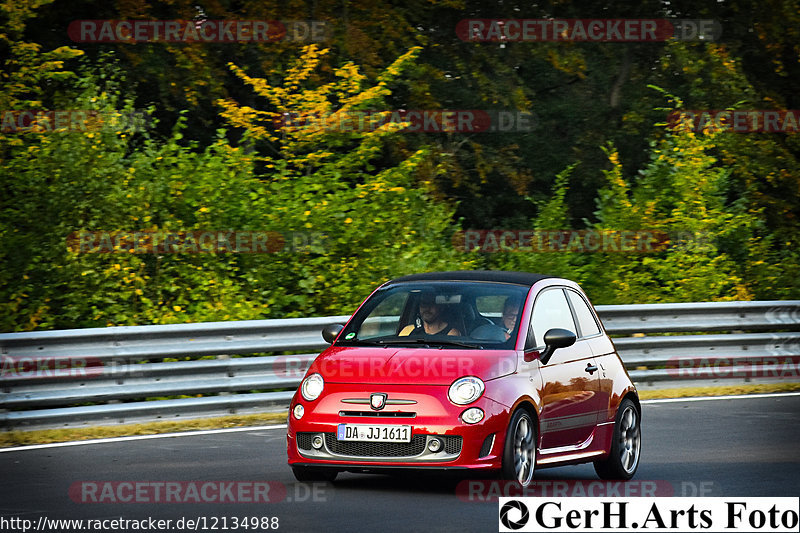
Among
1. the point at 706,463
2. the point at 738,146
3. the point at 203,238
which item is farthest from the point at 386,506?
the point at 738,146

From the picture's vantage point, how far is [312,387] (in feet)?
31.3

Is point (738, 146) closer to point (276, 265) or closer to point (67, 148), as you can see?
point (276, 265)

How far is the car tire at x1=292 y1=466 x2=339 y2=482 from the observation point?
9531 mm

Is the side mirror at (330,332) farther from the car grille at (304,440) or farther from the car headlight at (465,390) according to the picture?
the car headlight at (465,390)

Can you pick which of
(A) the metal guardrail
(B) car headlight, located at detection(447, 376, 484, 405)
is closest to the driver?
(B) car headlight, located at detection(447, 376, 484, 405)

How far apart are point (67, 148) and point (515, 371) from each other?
32.3 feet

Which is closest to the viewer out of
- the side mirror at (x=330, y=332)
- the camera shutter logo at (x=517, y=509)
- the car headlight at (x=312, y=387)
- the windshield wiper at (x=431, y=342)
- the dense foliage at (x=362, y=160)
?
the camera shutter logo at (x=517, y=509)

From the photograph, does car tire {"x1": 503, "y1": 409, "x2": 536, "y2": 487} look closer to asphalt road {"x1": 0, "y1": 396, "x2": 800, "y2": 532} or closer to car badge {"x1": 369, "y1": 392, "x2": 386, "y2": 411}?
asphalt road {"x1": 0, "y1": 396, "x2": 800, "y2": 532}

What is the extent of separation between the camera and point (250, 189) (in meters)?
19.8

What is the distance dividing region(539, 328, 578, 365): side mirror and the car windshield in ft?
0.79

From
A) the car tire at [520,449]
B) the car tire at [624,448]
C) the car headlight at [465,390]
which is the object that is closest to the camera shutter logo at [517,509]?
the car tire at [520,449]

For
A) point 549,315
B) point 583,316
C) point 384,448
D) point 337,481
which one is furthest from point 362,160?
point 384,448

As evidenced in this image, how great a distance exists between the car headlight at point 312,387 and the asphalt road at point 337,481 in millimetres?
627

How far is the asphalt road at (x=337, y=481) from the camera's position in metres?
8.46
